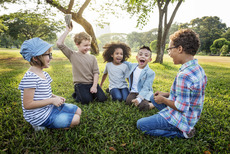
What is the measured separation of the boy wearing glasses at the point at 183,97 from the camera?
176 cm

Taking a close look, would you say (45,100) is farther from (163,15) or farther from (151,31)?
(151,31)

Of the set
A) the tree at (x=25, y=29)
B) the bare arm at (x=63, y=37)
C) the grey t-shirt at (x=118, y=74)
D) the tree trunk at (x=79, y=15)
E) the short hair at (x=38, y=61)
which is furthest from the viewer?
the tree at (x=25, y=29)

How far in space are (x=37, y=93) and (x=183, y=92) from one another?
2.00 meters

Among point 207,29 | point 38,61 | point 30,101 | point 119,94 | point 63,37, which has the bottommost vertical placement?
point 119,94

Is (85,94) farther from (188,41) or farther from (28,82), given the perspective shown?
(188,41)

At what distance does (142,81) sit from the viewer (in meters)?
3.31

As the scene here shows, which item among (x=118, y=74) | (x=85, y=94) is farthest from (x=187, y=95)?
(x=85, y=94)

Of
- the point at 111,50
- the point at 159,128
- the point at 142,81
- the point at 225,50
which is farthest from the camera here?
the point at 225,50

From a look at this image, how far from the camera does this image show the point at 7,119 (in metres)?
2.58

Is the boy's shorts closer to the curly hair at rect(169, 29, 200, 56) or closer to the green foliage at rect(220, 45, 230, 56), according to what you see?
the curly hair at rect(169, 29, 200, 56)

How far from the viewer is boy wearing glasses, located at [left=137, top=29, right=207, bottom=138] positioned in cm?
176

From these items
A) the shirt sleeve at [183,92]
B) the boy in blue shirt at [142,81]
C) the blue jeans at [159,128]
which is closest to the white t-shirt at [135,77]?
the boy in blue shirt at [142,81]

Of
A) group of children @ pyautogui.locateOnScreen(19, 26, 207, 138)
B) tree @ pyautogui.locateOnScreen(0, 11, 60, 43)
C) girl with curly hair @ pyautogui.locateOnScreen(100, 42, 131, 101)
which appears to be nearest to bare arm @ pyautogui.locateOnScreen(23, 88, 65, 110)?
group of children @ pyautogui.locateOnScreen(19, 26, 207, 138)

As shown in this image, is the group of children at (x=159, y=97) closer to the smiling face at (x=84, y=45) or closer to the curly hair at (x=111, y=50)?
the smiling face at (x=84, y=45)
